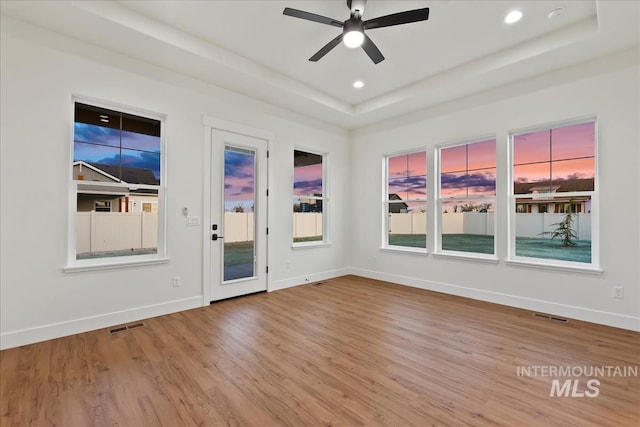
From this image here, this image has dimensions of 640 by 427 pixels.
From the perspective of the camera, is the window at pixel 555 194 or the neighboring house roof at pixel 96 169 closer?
the neighboring house roof at pixel 96 169

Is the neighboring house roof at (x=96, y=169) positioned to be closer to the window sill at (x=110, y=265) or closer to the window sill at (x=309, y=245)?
the window sill at (x=110, y=265)

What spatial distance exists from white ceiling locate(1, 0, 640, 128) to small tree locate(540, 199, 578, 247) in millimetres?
1810

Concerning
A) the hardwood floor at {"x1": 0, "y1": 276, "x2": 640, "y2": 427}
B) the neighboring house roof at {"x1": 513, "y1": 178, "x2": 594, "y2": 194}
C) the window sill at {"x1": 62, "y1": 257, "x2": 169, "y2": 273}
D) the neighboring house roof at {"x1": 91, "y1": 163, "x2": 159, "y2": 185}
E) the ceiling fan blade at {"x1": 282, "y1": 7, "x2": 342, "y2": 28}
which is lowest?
the hardwood floor at {"x1": 0, "y1": 276, "x2": 640, "y2": 427}

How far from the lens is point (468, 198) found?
4.66m

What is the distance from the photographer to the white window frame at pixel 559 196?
3492 mm

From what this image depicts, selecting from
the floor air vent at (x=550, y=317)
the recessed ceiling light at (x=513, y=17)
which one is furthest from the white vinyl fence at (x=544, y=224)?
the recessed ceiling light at (x=513, y=17)

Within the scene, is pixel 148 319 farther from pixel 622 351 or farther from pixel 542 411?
pixel 622 351

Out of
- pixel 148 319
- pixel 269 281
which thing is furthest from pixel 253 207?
pixel 148 319

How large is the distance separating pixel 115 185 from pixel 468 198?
4.95 metres

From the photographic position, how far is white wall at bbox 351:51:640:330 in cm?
327

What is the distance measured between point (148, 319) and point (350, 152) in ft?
15.5

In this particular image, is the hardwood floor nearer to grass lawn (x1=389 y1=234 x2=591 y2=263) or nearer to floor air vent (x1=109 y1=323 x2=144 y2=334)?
floor air vent (x1=109 y1=323 x2=144 y2=334)

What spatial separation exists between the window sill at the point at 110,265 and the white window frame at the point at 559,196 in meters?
4.75

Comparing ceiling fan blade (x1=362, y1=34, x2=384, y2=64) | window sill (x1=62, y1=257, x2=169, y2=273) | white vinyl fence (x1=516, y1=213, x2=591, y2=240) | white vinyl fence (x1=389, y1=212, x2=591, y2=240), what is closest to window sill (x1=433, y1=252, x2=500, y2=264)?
white vinyl fence (x1=389, y1=212, x2=591, y2=240)
